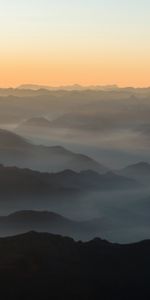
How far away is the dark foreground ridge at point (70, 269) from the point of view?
4712 inches

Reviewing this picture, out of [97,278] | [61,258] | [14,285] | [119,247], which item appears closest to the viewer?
[14,285]

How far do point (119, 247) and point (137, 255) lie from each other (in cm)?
526

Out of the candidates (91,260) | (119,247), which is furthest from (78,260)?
(119,247)

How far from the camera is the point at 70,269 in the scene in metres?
130

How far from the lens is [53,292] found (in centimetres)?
11988

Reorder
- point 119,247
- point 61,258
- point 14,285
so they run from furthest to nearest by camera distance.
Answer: point 119,247, point 61,258, point 14,285

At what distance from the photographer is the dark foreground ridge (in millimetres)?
119688

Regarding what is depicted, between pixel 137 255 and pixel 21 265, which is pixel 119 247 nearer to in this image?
pixel 137 255

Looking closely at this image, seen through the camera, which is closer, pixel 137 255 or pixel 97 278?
pixel 97 278

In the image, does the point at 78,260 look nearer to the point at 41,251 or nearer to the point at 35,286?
the point at 41,251

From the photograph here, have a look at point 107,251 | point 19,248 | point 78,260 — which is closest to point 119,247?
point 107,251

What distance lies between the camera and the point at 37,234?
147m

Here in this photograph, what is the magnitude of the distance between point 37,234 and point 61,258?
44.8 ft

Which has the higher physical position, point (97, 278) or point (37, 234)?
point (37, 234)
